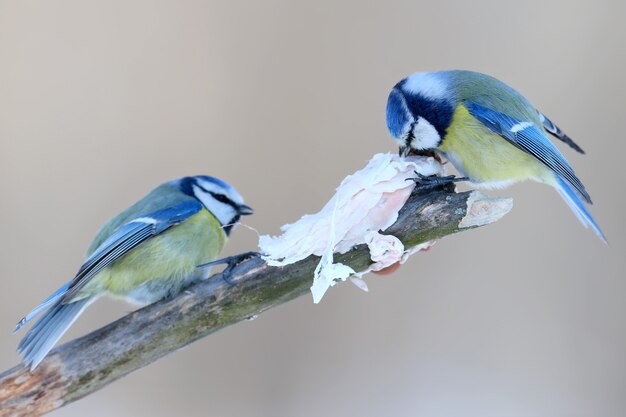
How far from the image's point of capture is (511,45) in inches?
72.5

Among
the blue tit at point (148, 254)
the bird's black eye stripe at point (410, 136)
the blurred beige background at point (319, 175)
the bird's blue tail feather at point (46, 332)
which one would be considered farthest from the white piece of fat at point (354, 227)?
the blurred beige background at point (319, 175)

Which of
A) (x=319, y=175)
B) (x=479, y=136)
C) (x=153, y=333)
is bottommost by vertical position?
(x=319, y=175)

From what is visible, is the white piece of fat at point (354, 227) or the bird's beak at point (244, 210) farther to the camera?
the bird's beak at point (244, 210)

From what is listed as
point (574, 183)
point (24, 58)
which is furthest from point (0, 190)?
point (574, 183)

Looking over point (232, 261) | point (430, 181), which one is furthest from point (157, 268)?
point (430, 181)

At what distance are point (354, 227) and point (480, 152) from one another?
1.00 feet

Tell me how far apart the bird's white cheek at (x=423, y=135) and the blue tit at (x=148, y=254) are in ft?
1.25

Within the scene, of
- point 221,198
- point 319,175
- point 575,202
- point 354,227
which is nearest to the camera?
point 354,227

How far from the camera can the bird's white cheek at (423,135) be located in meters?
1.12

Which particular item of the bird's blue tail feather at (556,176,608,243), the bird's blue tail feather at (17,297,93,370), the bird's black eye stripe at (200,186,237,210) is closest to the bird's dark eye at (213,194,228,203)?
the bird's black eye stripe at (200,186,237,210)

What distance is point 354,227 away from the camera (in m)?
0.98

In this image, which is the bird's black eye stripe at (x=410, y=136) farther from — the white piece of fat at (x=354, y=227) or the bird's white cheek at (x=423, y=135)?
the white piece of fat at (x=354, y=227)

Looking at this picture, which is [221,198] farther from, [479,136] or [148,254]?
[479,136]

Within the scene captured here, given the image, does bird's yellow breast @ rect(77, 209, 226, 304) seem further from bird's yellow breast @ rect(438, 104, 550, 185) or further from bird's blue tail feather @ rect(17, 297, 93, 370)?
bird's yellow breast @ rect(438, 104, 550, 185)
